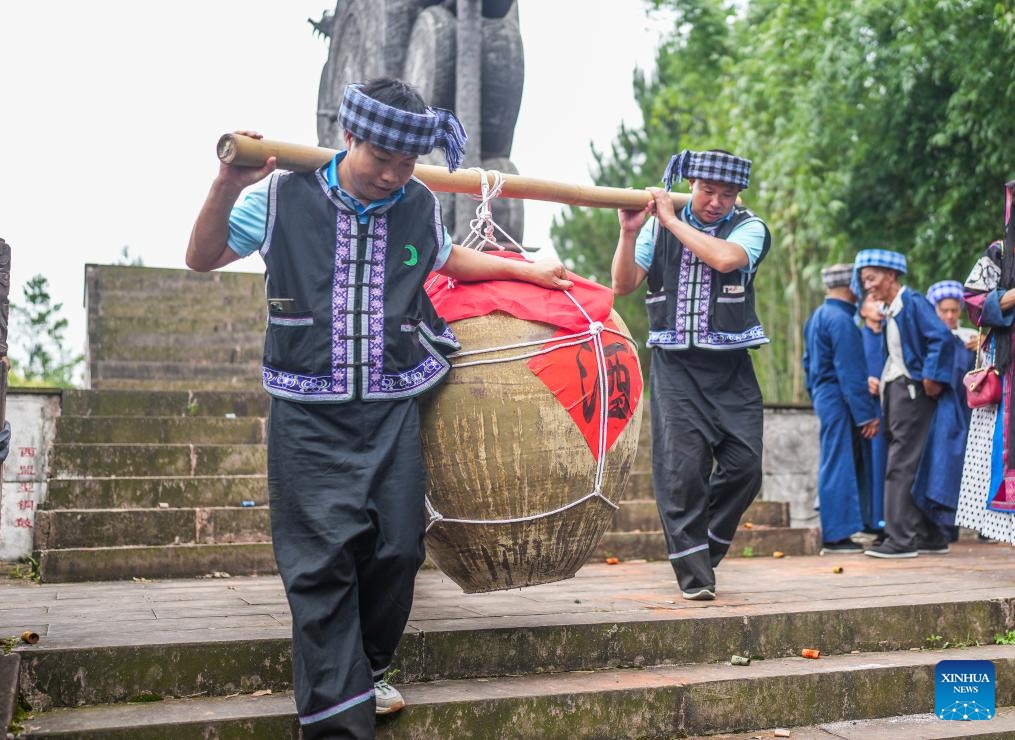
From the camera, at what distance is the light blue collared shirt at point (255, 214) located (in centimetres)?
347

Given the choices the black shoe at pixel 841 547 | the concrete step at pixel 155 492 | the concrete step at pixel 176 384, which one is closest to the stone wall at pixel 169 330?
the concrete step at pixel 176 384

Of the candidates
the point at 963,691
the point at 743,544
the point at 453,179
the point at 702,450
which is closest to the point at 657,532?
the point at 743,544

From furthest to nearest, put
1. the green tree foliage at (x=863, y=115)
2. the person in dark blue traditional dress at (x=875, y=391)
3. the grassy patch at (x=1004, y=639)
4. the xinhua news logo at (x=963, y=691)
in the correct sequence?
the green tree foliage at (x=863, y=115), the person in dark blue traditional dress at (x=875, y=391), the grassy patch at (x=1004, y=639), the xinhua news logo at (x=963, y=691)

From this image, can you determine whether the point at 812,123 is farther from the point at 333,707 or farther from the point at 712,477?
the point at 333,707

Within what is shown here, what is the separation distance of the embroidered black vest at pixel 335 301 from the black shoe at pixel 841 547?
4984mm

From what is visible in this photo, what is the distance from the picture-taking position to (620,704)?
3.90 meters

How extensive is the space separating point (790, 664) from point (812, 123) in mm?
11929

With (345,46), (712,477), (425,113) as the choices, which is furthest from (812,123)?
(425,113)

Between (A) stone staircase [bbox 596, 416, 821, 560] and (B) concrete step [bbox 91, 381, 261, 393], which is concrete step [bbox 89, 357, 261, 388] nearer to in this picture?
(B) concrete step [bbox 91, 381, 261, 393]

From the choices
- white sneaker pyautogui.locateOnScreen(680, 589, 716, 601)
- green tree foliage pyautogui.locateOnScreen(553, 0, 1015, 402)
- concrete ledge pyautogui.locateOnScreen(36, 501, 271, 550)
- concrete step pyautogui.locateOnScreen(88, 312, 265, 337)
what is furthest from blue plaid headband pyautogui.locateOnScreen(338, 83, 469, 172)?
green tree foliage pyautogui.locateOnScreen(553, 0, 1015, 402)

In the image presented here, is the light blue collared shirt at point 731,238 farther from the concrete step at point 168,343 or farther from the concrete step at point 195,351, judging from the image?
the concrete step at point 168,343

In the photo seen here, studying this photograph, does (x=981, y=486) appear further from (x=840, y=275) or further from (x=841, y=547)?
(x=840, y=275)

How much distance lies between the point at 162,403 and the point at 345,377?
519cm

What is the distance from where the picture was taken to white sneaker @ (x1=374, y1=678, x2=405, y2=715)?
352 cm
